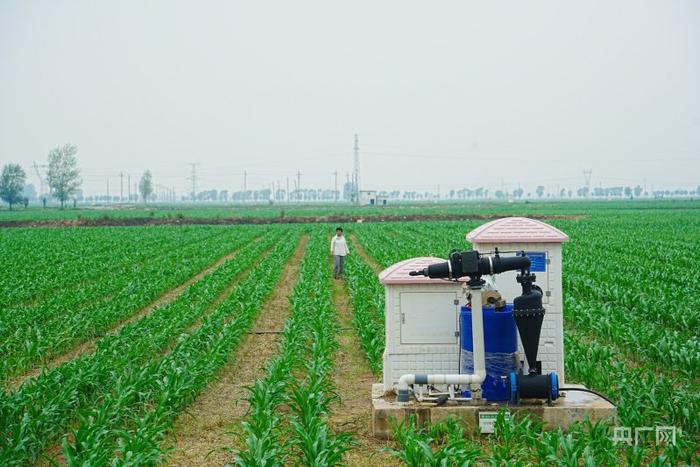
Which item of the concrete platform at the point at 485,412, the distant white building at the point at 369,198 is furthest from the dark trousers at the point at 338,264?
the distant white building at the point at 369,198

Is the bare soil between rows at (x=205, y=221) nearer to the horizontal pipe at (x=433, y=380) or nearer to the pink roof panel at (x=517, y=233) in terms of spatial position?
the pink roof panel at (x=517, y=233)

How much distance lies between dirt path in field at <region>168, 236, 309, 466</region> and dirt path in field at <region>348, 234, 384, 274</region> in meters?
10.4

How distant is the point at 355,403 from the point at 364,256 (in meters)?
21.8

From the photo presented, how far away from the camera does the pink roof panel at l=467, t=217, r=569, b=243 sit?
8.31m

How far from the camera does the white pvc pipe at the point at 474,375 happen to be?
7.48m

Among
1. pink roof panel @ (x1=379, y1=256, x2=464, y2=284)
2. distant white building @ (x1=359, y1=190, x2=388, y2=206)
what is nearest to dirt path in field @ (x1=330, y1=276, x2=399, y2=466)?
pink roof panel @ (x1=379, y1=256, x2=464, y2=284)

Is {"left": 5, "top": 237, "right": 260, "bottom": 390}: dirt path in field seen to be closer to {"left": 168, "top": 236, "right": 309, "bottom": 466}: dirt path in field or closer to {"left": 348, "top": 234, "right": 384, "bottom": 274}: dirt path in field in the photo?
{"left": 168, "top": 236, "right": 309, "bottom": 466}: dirt path in field

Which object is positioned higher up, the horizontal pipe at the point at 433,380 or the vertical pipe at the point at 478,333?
the vertical pipe at the point at 478,333

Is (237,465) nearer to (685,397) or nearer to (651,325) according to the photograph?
(685,397)

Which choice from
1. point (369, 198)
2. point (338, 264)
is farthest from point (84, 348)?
point (369, 198)

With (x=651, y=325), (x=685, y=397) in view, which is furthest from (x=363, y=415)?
(x=651, y=325)

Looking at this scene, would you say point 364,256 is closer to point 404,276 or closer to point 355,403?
point 355,403

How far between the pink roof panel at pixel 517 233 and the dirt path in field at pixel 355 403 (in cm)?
250

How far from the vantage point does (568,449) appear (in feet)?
20.5
